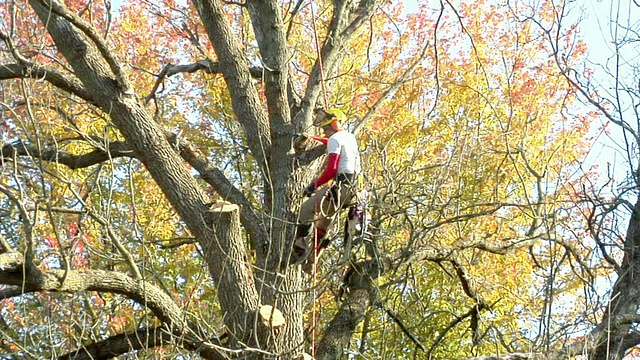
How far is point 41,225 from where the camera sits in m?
12.0

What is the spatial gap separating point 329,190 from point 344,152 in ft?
1.06

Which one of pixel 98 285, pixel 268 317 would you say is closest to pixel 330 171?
pixel 268 317

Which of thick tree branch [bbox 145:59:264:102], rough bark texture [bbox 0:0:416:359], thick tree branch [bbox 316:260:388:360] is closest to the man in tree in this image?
rough bark texture [bbox 0:0:416:359]

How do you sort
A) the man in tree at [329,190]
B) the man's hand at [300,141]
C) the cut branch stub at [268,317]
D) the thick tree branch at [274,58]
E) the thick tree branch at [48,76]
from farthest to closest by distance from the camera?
1. the thick tree branch at [274,58]
2. the man's hand at [300,141]
3. the man in tree at [329,190]
4. the thick tree branch at [48,76]
5. the cut branch stub at [268,317]

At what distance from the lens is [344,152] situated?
678 centimetres

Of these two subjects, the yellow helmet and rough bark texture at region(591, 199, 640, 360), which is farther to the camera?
the yellow helmet

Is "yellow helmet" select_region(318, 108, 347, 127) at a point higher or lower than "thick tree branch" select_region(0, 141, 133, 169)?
higher

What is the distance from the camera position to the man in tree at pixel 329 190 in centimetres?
672

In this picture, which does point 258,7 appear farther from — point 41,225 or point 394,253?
point 41,225

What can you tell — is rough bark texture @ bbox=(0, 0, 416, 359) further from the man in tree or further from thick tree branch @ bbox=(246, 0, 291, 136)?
the man in tree

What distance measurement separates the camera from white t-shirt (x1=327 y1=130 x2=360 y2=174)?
22.2ft

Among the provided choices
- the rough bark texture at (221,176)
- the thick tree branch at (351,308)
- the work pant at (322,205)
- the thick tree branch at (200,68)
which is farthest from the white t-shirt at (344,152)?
the thick tree branch at (200,68)

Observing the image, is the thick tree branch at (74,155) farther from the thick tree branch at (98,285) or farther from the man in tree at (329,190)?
the man in tree at (329,190)

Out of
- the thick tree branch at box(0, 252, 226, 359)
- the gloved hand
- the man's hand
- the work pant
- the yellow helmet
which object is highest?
the yellow helmet
